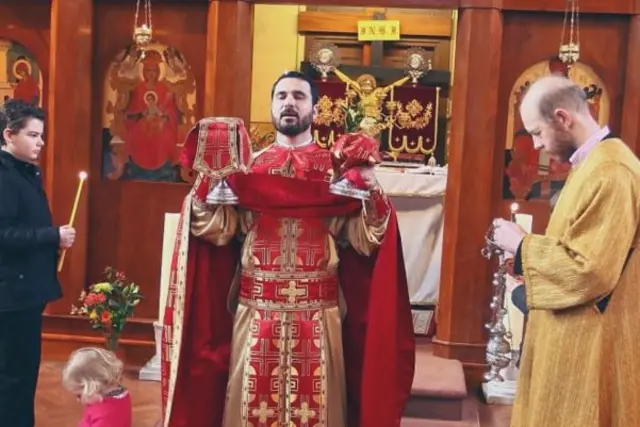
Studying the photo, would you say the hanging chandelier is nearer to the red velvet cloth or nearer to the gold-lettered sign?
the red velvet cloth

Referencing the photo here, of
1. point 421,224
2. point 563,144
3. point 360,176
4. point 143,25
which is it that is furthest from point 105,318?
point 563,144

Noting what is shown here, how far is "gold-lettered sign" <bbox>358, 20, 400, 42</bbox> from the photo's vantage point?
24.7 feet

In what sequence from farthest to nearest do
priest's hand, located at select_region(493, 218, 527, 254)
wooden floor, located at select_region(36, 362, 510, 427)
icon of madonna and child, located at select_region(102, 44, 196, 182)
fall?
icon of madonna and child, located at select_region(102, 44, 196, 182) < wooden floor, located at select_region(36, 362, 510, 427) < priest's hand, located at select_region(493, 218, 527, 254)

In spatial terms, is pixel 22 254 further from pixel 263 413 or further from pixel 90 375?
pixel 263 413

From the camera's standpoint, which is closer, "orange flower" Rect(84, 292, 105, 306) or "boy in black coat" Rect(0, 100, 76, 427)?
"boy in black coat" Rect(0, 100, 76, 427)

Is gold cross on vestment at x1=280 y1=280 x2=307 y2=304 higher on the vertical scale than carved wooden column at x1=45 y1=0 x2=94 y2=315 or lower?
lower

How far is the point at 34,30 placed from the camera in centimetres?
471

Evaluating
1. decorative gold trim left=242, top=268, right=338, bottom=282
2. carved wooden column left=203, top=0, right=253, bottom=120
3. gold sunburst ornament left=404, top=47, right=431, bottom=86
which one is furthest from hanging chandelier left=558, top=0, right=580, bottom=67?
gold sunburst ornament left=404, top=47, right=431, bottom=86

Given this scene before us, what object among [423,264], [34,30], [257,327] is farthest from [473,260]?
[34,30]

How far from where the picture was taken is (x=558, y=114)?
2.25m

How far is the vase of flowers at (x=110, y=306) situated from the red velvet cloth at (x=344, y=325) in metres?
1.27

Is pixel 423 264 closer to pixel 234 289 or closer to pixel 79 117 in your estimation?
pixel 79 117

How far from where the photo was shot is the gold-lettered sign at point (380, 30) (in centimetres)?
752

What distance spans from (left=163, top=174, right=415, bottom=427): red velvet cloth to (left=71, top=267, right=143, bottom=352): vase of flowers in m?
1.27
